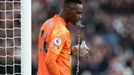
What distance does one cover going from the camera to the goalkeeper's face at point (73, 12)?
4.05 m

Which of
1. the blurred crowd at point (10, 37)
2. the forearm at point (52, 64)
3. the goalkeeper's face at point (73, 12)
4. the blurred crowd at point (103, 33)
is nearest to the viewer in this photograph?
the forearm at point (52, 64)

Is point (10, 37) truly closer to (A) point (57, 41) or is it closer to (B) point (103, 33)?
(A) point (57, 41)

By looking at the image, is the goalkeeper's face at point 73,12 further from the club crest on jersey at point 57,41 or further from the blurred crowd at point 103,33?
the blurred crowd at point 103,33

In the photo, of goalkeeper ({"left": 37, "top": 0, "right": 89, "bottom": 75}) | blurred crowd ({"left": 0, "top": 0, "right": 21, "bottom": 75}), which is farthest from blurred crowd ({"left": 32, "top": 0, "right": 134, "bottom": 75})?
goalkeeper ({"left": 37, "top": 0, "right": 89, "bottom": 75})

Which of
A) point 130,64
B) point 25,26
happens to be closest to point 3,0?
point 25,26

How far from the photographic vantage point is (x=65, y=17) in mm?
4062

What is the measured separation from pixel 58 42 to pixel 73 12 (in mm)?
345

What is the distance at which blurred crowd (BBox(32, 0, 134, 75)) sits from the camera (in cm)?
720

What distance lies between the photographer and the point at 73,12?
13.3 ft

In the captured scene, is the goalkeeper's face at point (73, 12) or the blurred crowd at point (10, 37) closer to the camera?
the goalkeeper's face at point (73, 12)

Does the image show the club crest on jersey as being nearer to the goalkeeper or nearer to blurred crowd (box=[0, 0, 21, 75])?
the goalkeeper

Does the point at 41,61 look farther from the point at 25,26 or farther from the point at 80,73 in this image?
the point at 80,73

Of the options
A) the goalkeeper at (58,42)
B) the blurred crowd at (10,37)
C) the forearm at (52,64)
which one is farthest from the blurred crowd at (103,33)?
the forearm at (52,64)

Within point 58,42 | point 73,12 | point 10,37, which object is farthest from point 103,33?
point 58,42
